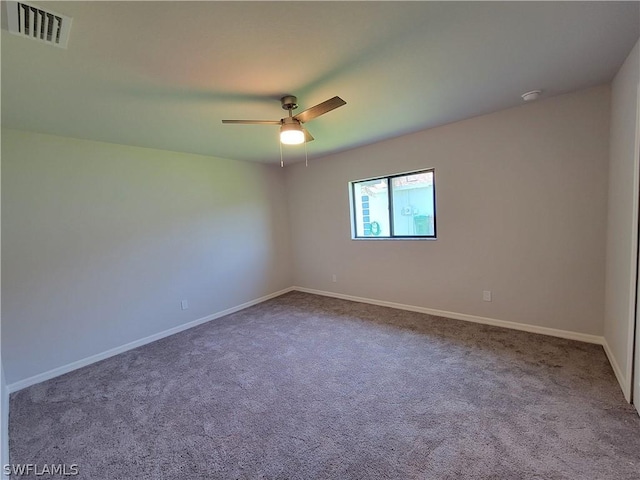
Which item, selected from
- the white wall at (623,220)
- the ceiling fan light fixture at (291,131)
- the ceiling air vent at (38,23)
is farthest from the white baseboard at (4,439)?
the white wall at (623,220)

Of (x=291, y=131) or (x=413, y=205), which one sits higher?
(x=291, y=131)

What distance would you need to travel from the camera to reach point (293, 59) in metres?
1.75

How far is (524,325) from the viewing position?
303 centimetres

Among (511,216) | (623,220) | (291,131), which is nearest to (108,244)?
(291,131)

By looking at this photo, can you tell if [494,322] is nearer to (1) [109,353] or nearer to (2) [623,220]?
(2) [623,220]

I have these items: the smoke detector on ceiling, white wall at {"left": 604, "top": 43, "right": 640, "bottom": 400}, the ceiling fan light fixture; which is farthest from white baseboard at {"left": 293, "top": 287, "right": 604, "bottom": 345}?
the ceiling fan light fixture

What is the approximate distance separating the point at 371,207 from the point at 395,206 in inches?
16.9

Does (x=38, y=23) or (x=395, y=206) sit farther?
(x=395, y=206)

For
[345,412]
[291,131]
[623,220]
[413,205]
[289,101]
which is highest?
[289,101]

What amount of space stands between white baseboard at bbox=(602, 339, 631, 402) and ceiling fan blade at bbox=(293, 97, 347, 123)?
2.77 metres

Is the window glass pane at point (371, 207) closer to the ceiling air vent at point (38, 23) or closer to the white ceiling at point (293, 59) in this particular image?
the white ceiling at point (293, 59)

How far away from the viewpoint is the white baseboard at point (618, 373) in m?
1.89

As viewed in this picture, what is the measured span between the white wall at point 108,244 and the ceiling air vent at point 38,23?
72.7 inches

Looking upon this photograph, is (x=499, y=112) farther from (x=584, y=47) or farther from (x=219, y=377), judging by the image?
(x=219, y=377)
